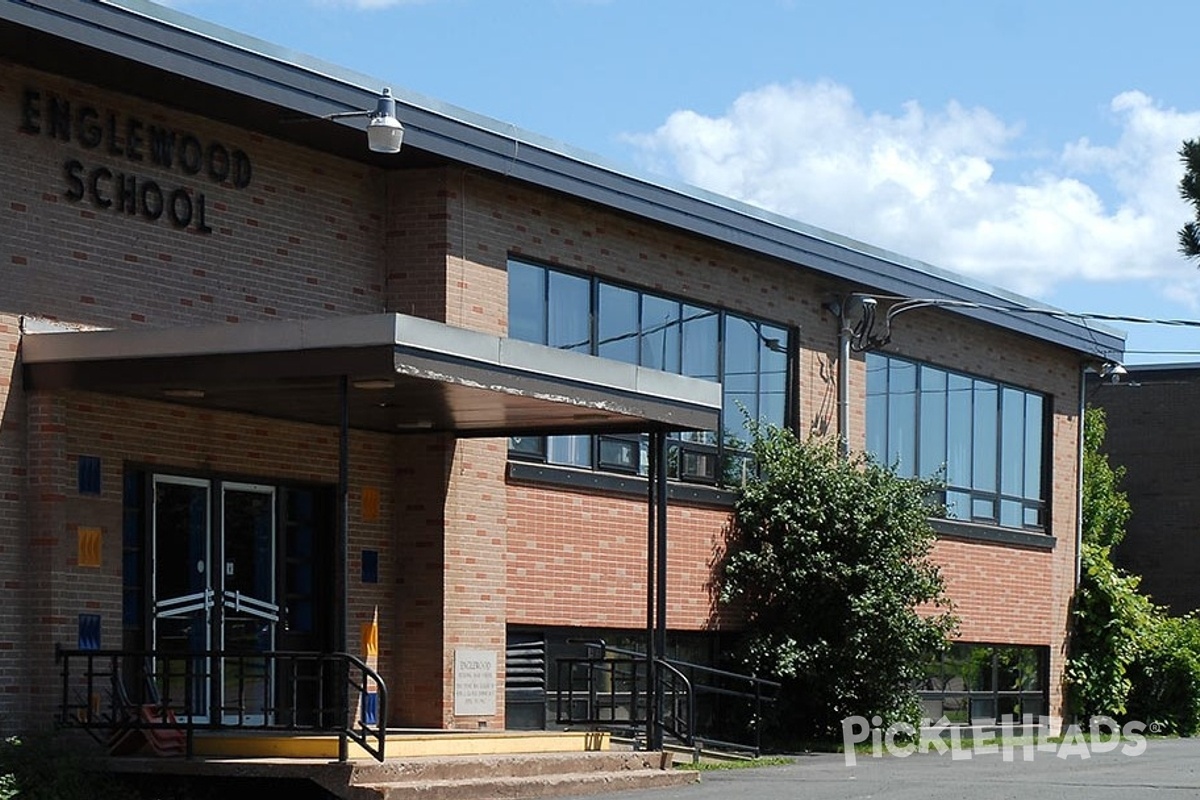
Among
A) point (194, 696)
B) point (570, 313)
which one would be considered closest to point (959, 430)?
point (570, 313)

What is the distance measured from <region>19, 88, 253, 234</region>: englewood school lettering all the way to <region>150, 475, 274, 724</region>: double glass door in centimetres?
245

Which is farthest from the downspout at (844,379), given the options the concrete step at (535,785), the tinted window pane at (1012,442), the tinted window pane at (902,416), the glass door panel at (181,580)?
the glass door panel at (181,580)

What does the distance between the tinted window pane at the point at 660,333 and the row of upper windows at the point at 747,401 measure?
0.06 feet

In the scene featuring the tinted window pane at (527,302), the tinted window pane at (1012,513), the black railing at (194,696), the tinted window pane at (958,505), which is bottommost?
the black railing at (194,696)

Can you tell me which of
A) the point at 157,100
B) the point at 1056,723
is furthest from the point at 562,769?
the point at 1056,723

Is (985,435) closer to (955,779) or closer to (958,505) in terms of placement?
(958,505)

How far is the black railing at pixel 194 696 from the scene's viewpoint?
16016 millimetres

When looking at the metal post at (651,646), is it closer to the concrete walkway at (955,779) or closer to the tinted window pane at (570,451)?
the concrete walkway at (955,779)

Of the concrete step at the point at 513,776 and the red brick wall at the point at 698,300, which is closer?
the concrete step at the point at 513,776

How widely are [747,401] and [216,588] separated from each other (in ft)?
30.0

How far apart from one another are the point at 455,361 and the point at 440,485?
179 inches

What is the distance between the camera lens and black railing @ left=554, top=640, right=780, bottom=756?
20812 millimetres

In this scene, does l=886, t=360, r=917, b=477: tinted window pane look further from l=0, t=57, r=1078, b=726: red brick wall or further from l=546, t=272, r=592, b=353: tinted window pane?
l=546, t=272, r=592, b=353: tinted window pane

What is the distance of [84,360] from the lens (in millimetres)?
16797
